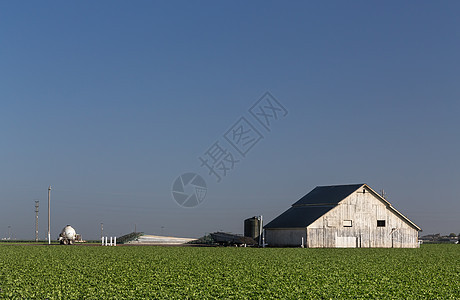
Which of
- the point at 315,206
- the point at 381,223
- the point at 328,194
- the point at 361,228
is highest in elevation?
the point at 328,194

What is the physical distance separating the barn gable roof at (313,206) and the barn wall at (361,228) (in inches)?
38.0

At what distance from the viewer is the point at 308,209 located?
232ft

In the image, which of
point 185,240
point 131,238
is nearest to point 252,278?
point 131,238

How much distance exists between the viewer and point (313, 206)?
7081 cm

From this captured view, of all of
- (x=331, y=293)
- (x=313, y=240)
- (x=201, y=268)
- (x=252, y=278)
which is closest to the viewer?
(x=331, y=293)

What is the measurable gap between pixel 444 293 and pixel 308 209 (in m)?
48.4

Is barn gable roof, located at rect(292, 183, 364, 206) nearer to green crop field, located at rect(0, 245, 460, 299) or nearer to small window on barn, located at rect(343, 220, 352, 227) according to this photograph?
small window on barn, located at rect(343, 220, 352, 227)

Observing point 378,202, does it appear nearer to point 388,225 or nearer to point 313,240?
point 388,225

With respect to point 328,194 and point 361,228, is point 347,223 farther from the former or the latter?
point 328,194

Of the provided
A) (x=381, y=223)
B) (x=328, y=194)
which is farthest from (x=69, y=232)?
(x=381, y=223)

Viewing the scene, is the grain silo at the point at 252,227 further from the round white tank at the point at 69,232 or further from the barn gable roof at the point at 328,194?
the round white tank at the point at 69,232

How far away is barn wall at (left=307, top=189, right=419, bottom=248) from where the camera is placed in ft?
214

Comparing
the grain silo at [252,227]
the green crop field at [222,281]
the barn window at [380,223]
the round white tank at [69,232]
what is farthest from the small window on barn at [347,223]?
the round white tank at [69,232]

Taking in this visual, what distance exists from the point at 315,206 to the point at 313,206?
0.42m
